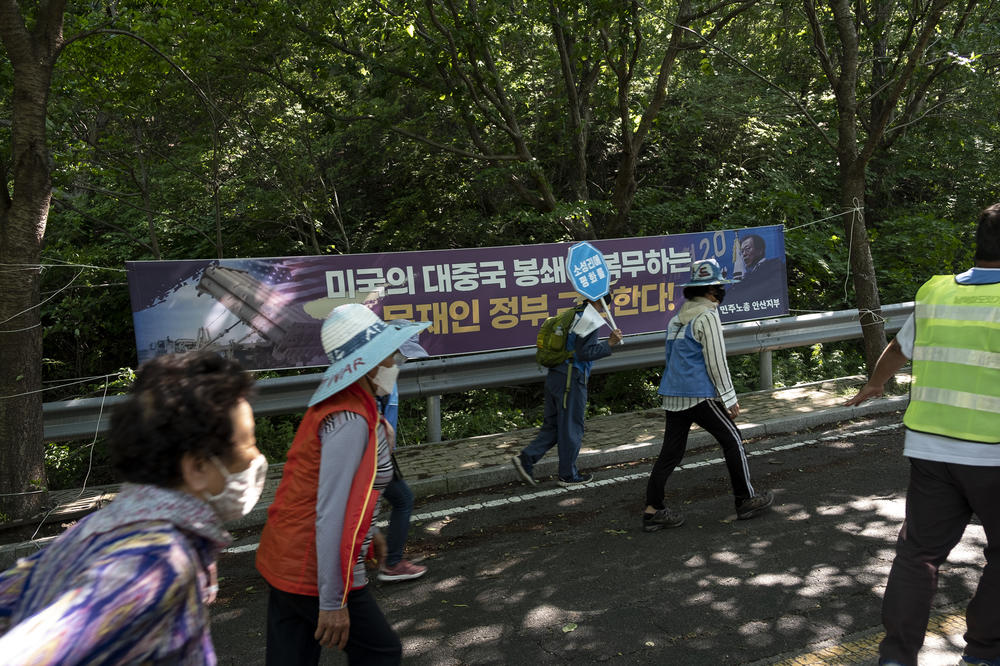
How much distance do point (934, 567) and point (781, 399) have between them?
6682 millimetres

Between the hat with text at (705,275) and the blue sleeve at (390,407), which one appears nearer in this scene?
the blue sleeve at (390,407)

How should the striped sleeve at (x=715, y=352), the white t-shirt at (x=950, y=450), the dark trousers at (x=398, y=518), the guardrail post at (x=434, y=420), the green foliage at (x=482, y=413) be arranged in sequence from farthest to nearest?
the green foliage at (x=482, y=413) → the guardrail post at (x=434, y=420) → the striped sleeve at (x=715, y=352) → the dark trousers at (x=398, y=518) → the white t-shirt at (x=950, y=450)

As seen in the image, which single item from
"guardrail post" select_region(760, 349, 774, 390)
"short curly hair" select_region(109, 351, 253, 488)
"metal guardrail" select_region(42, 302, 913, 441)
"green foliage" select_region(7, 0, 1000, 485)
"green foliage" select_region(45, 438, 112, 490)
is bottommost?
"green foliage" select_region(45, 438, 112, 490)

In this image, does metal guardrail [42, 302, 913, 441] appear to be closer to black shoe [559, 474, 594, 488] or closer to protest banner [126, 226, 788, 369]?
protest banner [126, 226, 788, 369]

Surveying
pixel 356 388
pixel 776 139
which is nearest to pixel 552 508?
pixel 356 388

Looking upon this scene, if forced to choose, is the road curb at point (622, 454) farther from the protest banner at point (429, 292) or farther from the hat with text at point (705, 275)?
the hat with text at point (705, 275)

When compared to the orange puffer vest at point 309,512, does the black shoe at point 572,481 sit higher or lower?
lower

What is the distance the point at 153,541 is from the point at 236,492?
0.83 feet

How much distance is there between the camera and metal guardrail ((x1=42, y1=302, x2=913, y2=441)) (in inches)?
275

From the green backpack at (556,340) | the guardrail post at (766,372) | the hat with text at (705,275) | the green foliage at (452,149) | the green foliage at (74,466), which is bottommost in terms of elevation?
the green foliage at (74,466)

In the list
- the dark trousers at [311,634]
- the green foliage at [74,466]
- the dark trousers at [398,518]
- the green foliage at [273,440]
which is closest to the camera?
the dark trousers at [311,634]

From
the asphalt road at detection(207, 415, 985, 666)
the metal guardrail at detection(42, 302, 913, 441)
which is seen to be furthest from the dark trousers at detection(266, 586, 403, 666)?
the metal guardrail at detection(42, 302, 913, 441)

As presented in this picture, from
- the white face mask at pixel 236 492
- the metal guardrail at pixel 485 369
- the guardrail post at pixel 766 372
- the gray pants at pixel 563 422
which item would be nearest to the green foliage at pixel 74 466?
the metal guardrail at pixel 485 369

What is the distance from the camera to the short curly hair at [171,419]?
Result: 5.34 ft
